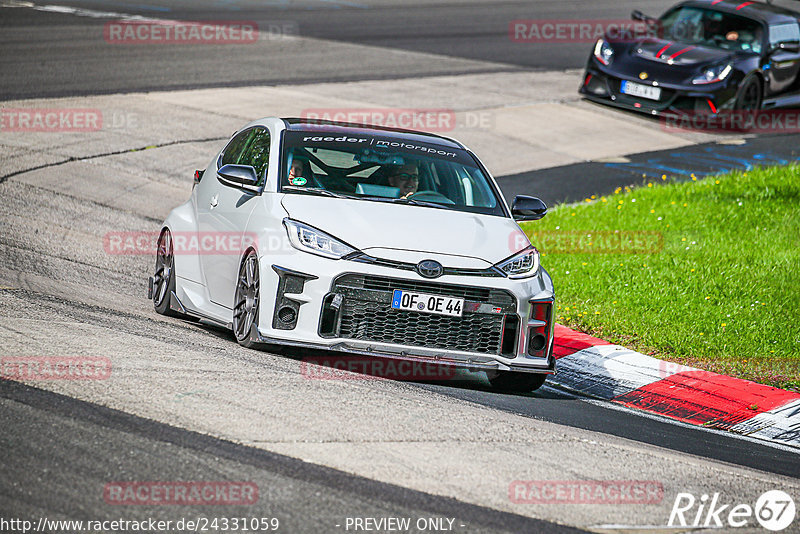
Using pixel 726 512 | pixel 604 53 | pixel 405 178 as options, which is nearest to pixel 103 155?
pixel 405 178

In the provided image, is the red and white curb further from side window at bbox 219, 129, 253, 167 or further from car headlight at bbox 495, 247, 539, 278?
side window at bbox 219, 129, 253, 167

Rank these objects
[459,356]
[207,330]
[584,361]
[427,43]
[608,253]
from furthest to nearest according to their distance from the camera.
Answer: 1. [427,43]
2. [608,253]
3. [584,361]
4. [207,330]
5. [459,356]

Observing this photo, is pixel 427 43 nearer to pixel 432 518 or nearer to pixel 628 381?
pixel 628 381

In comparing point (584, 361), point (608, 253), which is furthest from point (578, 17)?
point (584, 361)

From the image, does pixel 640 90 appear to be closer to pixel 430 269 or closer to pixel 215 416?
A: pixel 430 269

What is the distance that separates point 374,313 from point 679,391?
8.63 feet

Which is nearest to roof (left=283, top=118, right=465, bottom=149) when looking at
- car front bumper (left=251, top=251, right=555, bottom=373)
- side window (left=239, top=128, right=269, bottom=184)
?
side window (left=239, top=128, right=269, bottom=184)

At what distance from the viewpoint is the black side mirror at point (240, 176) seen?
311 inches

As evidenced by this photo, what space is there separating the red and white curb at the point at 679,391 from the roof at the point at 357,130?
6.17 feet

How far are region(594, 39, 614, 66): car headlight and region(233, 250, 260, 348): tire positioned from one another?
1287 centimetres

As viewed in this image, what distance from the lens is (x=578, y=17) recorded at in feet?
102

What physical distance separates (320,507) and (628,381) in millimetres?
4320

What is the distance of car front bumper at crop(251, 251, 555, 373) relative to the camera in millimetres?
7102

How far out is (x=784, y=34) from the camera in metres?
19.7
